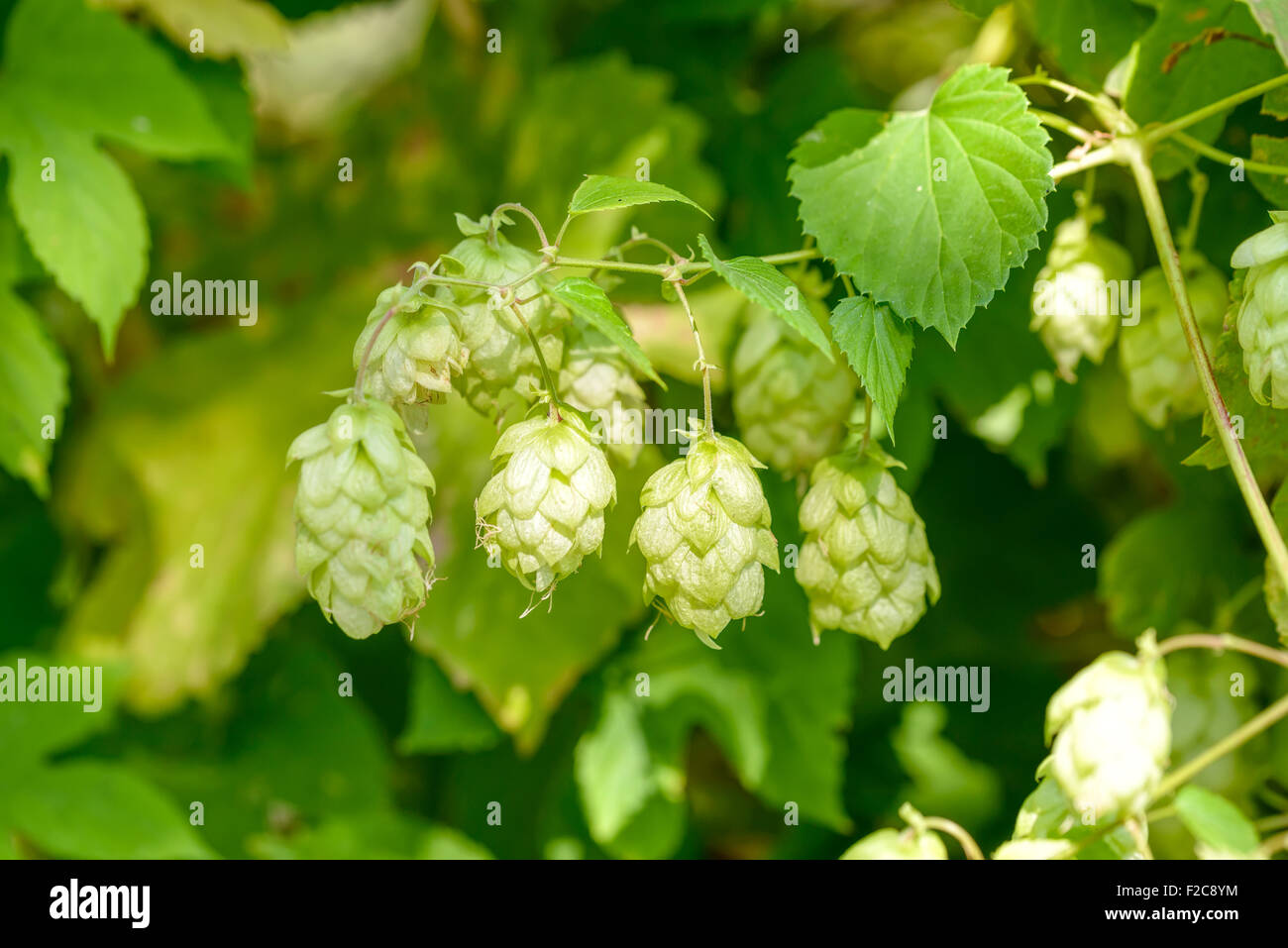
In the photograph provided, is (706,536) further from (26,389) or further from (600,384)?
(26,389)

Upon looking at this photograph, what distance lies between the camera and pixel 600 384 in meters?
1.04

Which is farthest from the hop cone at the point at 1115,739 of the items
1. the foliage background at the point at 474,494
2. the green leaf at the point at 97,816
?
the green leaf at the point at 97,816

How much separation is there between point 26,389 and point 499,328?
83 centimetres

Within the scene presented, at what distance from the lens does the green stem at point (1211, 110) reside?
99cm


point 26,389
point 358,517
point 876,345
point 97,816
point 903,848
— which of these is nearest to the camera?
point 358,517

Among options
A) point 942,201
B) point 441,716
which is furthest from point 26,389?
point 942,201

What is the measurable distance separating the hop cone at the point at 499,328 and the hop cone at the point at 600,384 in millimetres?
29

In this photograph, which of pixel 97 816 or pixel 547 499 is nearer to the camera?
pixel 547 499

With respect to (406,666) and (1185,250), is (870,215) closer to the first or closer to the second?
(1185,250)

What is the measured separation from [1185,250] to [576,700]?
1.18 m

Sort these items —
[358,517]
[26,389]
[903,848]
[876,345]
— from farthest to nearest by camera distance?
[26,389], [903,848], [876,345], [358,517]

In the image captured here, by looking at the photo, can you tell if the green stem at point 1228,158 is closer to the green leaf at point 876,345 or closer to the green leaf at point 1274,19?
the green leaf at point 1274,19

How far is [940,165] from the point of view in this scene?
3.41 ft
